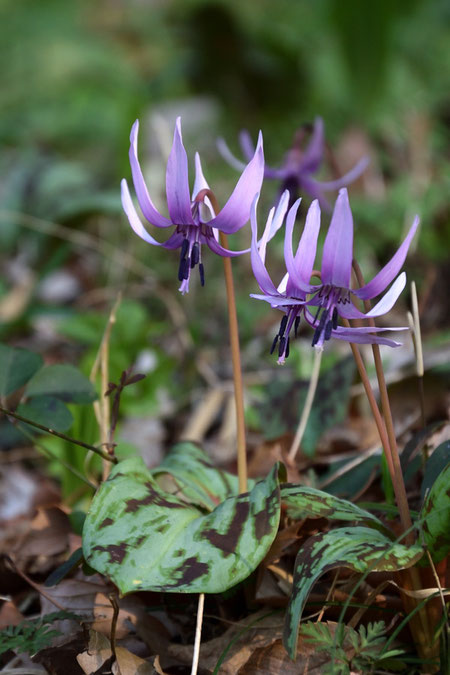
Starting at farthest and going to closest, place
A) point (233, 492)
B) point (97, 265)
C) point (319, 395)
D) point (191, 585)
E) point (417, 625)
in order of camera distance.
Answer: point (97, 265) → point (319, 395) → point (233, 492) → point (417, 625) → point (191, 585)

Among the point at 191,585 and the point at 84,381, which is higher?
the point at 84,381

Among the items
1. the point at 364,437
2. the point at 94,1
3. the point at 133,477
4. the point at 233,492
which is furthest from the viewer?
the point at 94,1

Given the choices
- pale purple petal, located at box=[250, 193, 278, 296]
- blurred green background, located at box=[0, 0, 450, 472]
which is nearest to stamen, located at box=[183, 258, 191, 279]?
pale purple petal, located at box=[250, 193, 278, 296]

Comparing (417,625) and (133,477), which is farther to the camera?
(133,477)

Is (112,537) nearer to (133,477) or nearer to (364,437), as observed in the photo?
(133,477)

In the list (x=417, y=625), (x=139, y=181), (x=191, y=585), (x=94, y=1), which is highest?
(x=94, y=1)

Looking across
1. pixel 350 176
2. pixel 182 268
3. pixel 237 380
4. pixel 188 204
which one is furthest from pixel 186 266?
pixel 350 176

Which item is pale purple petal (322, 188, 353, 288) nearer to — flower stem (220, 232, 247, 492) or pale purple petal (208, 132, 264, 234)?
pale purple petal (208, 132, 264, 234)

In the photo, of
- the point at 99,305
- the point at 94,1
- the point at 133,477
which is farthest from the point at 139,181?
the point at 94,1
